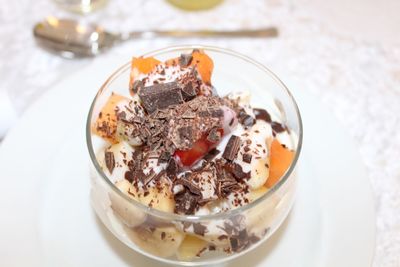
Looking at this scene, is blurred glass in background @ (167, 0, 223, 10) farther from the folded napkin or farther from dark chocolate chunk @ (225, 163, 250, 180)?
dark chocolate chunk @ (225, 163, 250, 180)

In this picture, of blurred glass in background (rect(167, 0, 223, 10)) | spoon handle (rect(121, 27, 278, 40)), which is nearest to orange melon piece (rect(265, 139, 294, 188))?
spoon handle (rect(121, 27, 278, 40))

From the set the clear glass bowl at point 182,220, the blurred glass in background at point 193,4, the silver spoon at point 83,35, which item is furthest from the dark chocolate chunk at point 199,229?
the blurred glass in background at point 193,4

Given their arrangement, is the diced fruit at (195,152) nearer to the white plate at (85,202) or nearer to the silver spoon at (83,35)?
the white plate at (85,202)

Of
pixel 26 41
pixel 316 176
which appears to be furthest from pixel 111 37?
pixel 316 176

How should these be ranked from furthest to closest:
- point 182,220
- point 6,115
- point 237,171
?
point 6,115, point 237,171, point 182,220

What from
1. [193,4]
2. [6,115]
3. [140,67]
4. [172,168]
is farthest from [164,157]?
[193,4]

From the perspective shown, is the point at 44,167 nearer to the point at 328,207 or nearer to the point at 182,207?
the point at 182,207

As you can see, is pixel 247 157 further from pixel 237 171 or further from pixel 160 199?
pixel 160 199
